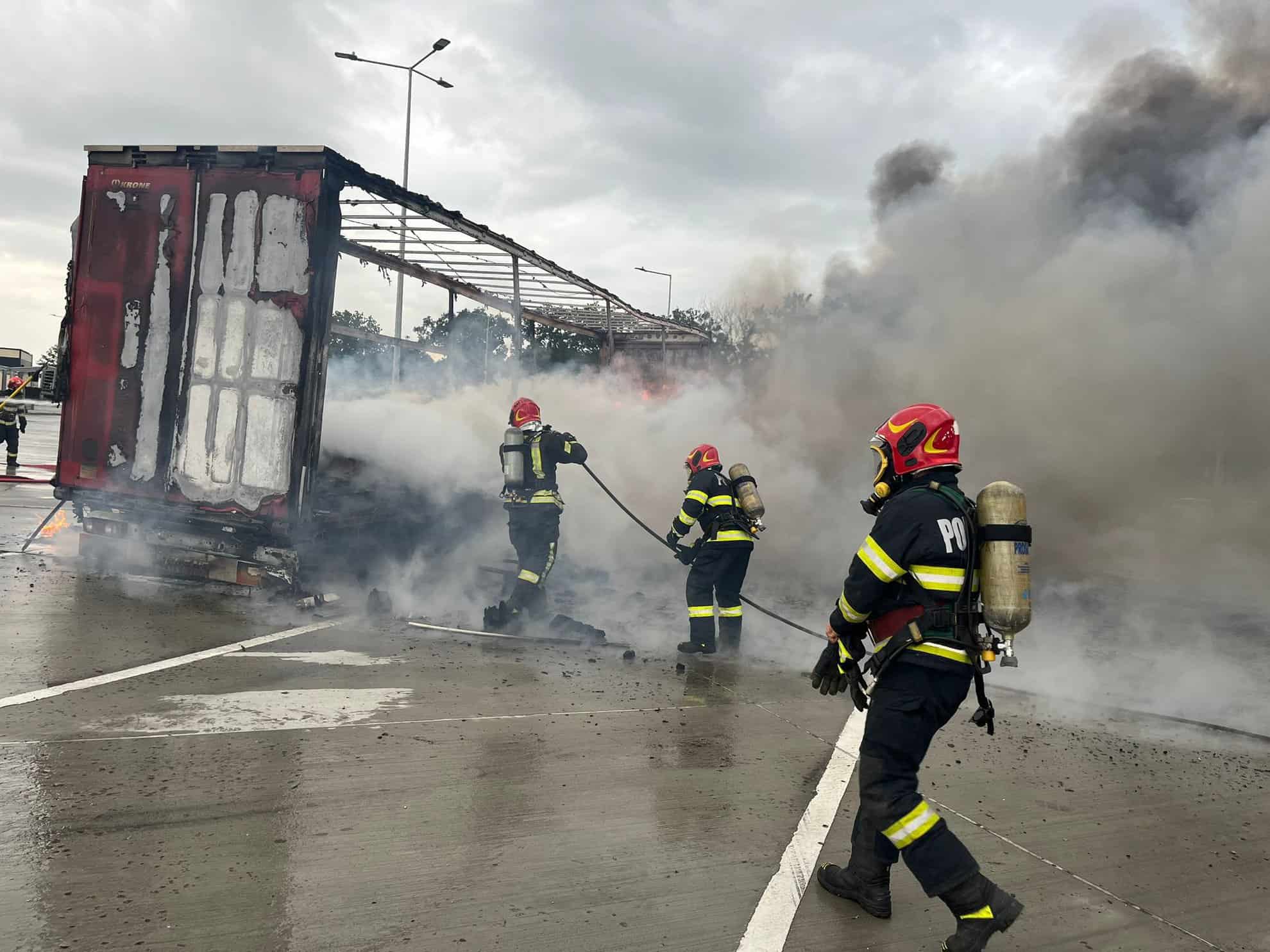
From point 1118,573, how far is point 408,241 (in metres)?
9.72

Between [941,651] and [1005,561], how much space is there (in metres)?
0.37

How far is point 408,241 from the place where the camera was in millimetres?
9117

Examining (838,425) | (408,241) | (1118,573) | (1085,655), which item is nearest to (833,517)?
(838,425)

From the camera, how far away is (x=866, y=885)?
2996 mm

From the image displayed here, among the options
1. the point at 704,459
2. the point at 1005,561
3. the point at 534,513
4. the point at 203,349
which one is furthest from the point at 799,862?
the point at 203,349

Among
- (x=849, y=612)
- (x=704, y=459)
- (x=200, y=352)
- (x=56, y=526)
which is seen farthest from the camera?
(x=56, y=526)

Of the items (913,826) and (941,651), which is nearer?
(913,826)

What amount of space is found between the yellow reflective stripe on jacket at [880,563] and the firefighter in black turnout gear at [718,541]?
4.01m

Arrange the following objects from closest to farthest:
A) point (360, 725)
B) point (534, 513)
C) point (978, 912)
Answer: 1. point (978, 912)
2. point (360, 725)
3. point (534, 513)

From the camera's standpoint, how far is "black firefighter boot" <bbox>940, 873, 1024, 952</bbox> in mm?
2674

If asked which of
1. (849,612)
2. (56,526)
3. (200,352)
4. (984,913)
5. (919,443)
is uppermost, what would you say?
(200,352)

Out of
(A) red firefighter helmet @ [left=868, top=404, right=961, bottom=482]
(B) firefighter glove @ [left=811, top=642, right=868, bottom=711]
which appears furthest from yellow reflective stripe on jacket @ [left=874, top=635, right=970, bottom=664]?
(A) red firefighter helmet @ [left=868, top=404, right=961, bottom=482]

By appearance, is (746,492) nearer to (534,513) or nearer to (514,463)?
→ (534,513)

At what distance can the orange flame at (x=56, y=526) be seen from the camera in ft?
29.9
